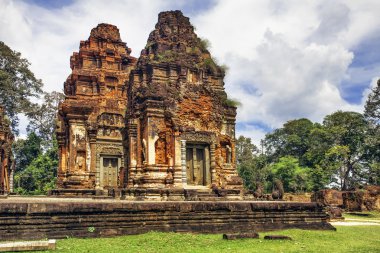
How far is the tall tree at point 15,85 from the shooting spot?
36.8 meters

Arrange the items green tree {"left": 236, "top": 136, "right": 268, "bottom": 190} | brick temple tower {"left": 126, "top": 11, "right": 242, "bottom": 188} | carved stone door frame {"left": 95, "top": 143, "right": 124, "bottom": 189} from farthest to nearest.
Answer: green tree {"left": 236, "top": 136, "right": 268, "bottom": 190}, carved stone door frame {"left": 95, "top": 143, "right": 124, "bottom": 189}, brick temple tower {"left": 126, "top": 11, "right": 242, "bottom": 188}

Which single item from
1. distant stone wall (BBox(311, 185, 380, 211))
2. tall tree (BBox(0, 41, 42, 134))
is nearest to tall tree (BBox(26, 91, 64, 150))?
tall tree (BBox(0, 41, 42, 134))

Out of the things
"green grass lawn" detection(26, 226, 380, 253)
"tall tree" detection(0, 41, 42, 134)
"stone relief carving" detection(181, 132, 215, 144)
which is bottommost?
"green grass lawn" detection(26, 226, 380, 253)

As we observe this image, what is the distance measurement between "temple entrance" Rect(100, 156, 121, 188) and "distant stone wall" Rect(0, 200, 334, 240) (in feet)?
44.4

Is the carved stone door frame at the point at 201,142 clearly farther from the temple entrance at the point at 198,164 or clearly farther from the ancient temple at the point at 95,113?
the ancient temple at the point at 95,113

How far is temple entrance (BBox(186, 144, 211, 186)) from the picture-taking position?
41.7 ft

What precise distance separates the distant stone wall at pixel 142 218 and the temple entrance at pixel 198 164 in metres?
4.07

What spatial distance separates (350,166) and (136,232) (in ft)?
113

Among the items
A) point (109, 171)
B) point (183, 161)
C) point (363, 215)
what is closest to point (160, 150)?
point (183, 161)

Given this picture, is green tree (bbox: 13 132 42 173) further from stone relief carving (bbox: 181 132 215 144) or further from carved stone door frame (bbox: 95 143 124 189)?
stone relief carving (bbox: 181 132 215 144)

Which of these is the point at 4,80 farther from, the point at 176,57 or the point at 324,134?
the point at 324,134

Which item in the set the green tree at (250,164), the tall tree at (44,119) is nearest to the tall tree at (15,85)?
the tall tree at (44,119)

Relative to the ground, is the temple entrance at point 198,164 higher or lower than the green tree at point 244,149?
lower

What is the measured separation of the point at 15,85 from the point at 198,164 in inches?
1240
